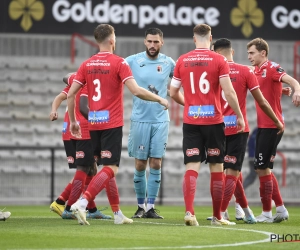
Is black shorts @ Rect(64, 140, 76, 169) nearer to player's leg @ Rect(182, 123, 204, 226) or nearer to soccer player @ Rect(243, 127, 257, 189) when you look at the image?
player's leg @ Rect(182, 123, 204, 226)

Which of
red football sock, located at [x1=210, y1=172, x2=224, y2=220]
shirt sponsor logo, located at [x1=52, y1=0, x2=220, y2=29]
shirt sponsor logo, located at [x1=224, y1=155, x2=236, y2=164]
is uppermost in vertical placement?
shirt sponsor logo, located at [x1=52, y1=0, x2=220, y2=29]

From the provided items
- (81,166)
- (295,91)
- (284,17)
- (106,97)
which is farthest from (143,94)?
(284,17)

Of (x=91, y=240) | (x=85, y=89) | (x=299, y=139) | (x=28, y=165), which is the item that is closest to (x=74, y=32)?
(x=28, y=165)

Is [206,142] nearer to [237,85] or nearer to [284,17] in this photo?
[237,85]

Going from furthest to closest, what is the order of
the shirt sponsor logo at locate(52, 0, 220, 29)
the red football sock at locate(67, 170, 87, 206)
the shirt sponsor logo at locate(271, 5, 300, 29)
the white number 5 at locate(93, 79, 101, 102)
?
the shirt sponsor logo at locate(271, 5, 300, 29)
the shirt sponsor logo at locate(52, 0, 220, 29)
the red football sock at locate(67, 170, 87, 206)
the white number 5 at locate(93, 79, 101, 102)

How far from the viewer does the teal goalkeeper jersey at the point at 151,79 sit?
11719mm

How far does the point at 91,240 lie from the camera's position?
7633 mm

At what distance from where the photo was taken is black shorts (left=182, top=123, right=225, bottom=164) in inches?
373

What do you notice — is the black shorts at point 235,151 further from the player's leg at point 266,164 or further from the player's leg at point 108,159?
the player's leg at point 108,159

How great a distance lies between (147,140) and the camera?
38.5 ft

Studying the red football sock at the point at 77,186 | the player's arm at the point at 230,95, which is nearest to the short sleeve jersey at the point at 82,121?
the red football sock at the point at 77,186

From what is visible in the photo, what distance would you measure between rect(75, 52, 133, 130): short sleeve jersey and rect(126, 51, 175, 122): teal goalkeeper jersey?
77.8 inches

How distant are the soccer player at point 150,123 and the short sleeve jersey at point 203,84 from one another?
2149 mm

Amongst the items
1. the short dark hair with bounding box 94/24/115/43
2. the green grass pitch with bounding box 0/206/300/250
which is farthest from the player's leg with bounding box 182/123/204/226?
the short dark hair with bounding box 94/24/115/43
